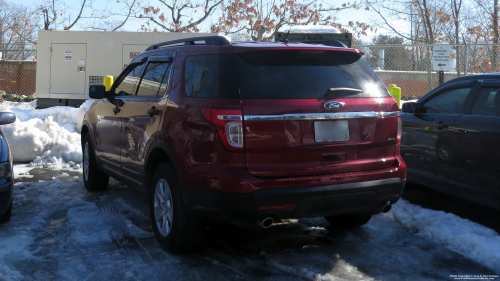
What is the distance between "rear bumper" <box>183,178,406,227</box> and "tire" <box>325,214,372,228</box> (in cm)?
91

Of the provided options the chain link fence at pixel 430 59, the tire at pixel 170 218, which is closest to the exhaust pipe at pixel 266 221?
the tire at pixel 170 218

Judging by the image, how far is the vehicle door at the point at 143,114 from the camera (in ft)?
15.1

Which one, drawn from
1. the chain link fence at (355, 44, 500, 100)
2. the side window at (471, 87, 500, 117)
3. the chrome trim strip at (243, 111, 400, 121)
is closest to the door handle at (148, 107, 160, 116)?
the chrome trim strip at (243, 111, 400, 121)

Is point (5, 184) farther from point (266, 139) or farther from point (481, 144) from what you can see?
point (481, 144)

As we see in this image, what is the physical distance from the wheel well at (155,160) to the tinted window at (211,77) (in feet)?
2.03

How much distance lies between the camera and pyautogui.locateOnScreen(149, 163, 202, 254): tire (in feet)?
13.5

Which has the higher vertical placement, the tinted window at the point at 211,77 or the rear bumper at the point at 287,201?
the tinted window at the point at 211,77

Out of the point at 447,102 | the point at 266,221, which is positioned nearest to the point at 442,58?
the point at 447,102

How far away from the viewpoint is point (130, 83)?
5.71 m

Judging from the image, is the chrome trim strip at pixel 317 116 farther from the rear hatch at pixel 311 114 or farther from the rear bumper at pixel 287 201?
the rear bumper at pixel 287 201

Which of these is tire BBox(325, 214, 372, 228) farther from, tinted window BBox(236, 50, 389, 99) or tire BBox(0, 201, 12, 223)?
tire BBox(0, 201, 12, 223)

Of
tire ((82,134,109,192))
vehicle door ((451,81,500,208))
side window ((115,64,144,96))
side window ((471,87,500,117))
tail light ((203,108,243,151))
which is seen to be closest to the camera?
tail light ((203,108,243,151))

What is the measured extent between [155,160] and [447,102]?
3.57m

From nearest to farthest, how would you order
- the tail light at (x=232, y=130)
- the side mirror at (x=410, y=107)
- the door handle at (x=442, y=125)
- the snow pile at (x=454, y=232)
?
the tail light at (x=232, y=130) < the snow pile at (x=454, y=232) < the door handle at (x=442, y=125) < the side mirror at (x=410, y=107)
